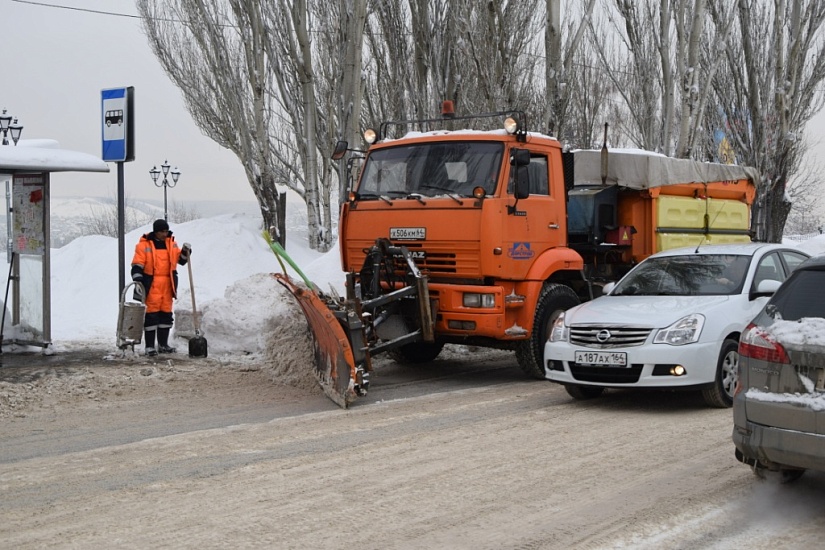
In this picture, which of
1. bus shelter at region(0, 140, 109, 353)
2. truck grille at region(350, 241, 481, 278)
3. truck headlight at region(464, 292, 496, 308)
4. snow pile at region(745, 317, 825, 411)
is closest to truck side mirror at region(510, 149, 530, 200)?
truck grille at region(350, 241, 481, 278)

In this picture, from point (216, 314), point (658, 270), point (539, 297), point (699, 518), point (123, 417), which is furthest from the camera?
point (216, 314)

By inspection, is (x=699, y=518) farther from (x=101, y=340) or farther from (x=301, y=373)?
(x=101, y=340)

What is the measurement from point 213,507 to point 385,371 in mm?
6390

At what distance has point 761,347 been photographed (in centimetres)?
543

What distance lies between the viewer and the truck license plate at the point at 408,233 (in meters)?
10.4

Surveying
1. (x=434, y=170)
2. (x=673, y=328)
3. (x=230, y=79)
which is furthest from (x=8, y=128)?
(x=673, y=328)

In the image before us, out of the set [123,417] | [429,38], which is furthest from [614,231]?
[429,38]

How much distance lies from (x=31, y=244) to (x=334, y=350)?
17.5ft

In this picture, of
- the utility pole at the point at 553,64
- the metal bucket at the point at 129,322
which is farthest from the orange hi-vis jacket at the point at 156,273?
the utility pole at the point at 553,64

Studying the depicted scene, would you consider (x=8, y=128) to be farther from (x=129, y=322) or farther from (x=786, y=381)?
(x=786, y=381)

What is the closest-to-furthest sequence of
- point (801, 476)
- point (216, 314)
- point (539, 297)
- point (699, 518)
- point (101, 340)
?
point (699, 518), point (801, 476), point (539, 297), point (216, 314), point (101, 340)

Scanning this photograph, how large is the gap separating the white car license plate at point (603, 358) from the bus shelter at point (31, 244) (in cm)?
637

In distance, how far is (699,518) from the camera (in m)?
5.35

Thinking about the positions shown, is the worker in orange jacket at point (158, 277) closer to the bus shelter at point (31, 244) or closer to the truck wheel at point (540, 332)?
the bus shelter at point (31, 244)
